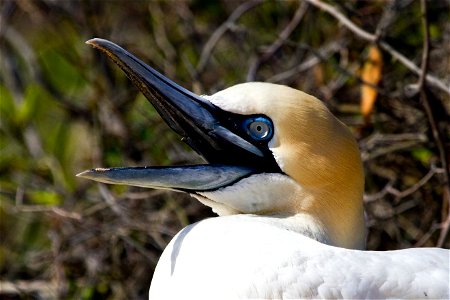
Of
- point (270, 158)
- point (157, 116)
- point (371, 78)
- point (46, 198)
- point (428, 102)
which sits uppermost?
point (371, 78)

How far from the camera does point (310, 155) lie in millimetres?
3705

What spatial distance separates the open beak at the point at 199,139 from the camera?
369 cm

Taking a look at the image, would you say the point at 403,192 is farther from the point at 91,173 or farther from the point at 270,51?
the point at 91,173

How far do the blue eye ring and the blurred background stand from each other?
1.08m

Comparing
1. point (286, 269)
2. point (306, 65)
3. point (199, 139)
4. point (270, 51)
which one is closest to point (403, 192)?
point (306, 65)

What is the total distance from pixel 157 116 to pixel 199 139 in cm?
224

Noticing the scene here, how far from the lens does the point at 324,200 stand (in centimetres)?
371

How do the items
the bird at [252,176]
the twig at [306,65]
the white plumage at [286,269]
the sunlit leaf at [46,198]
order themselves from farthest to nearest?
the sunlit leaf at [46,198] < the twig at [306,65] < the bird at [252,176] < the white plumage at [286,269]

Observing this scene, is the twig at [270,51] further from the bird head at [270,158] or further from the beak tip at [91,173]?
the beak tip at [91,173]

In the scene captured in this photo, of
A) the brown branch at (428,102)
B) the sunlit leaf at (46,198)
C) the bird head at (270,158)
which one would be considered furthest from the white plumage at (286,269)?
the sunlit leaf at (46,198)

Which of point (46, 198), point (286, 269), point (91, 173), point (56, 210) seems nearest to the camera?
point (286, 269)

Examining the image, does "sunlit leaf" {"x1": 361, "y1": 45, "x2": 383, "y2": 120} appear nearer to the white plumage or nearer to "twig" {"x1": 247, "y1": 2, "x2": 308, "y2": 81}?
"twig" {"x1": 247, "y1": 2, "x2": 308, "y2": 81}

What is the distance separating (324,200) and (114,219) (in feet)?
7.20

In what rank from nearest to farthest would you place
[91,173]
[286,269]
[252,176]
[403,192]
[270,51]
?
[286,269] → [91,173] → [252,176] → [403,192] → [270,51]
